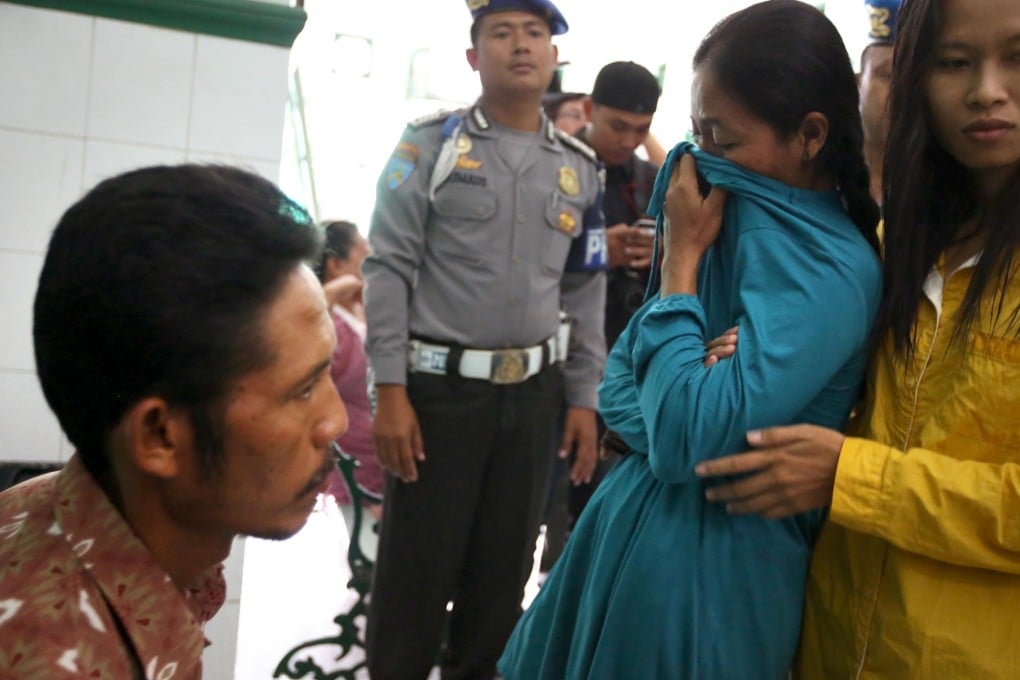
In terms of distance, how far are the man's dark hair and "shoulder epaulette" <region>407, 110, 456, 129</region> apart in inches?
57.0

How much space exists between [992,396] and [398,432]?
4.43ft

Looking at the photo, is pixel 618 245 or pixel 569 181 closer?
pixel 569 181

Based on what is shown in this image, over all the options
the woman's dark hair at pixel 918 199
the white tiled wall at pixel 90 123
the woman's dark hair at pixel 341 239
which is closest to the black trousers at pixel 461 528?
the white tiled wall at pixel 90 123

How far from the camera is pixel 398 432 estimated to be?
84.4 inches

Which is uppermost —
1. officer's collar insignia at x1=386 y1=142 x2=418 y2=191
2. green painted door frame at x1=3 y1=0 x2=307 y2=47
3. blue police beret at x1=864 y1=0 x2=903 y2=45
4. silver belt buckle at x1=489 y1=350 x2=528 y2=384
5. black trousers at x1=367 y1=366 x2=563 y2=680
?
blue police beret at x1=864 y1=0 x2=903 y2=45

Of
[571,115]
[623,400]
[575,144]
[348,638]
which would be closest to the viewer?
[623,400]

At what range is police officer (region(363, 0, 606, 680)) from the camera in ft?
7.16

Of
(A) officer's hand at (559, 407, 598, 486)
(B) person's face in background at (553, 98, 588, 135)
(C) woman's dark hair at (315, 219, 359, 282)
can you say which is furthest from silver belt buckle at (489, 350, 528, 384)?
(C) woman's dark hair at (315, 219, 359, 282)

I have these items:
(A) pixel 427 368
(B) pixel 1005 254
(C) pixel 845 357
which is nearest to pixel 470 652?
(A) pixel 427 368

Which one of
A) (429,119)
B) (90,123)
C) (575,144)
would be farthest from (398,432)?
(90,123)

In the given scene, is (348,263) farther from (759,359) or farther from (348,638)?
(759,359)

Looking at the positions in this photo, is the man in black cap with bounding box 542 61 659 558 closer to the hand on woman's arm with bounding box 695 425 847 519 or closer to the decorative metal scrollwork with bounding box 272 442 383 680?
the decorative metal scrollwork with bounding box 272 442 383 680

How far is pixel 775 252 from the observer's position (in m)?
1.13

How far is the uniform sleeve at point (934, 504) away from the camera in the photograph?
3.28ft
